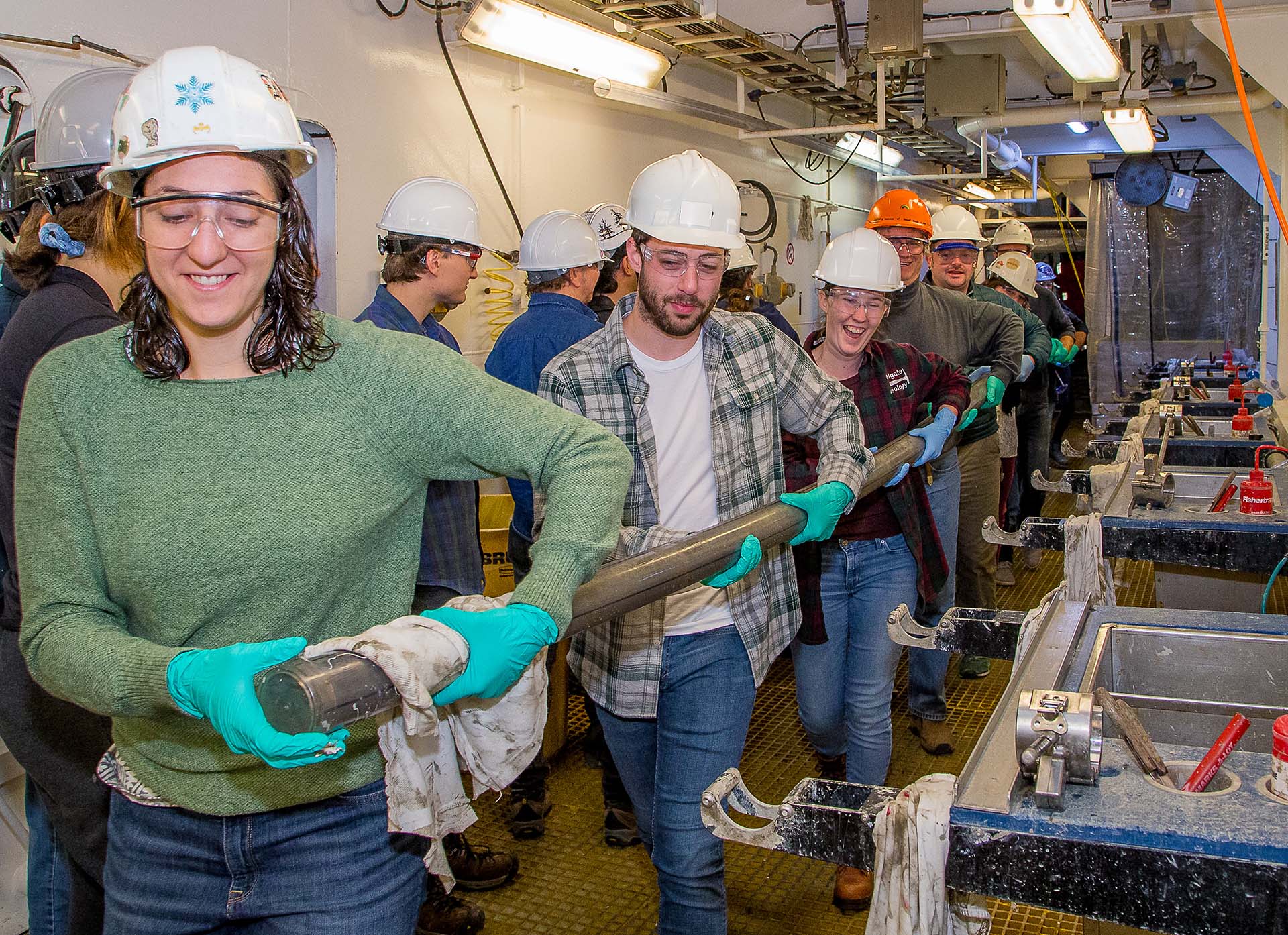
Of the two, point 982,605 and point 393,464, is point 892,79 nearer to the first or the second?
point 982,605

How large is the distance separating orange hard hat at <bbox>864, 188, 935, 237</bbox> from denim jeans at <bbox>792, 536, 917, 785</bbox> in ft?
5.97

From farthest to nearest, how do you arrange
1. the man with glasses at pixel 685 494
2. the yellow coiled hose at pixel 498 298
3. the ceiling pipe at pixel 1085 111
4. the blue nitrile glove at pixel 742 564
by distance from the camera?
the ceiling pipe at pixel 1085 111 → the yellow coiled hose at pixel 498 298 → the man with glasses at pixel 685 494 → the blue nitrile glove at pixel 742 564

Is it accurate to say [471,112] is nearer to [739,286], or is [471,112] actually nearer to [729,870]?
[739,286]

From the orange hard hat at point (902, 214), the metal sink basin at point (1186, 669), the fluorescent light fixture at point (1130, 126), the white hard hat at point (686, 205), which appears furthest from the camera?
the fluorescent light fixture at point (1130, 126)

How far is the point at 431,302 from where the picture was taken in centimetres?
354

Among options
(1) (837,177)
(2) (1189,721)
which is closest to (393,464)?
(2) (1189,721)

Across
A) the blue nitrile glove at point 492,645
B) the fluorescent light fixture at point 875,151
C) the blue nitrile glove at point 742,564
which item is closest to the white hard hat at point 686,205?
the blue nitrile glove at point 742,564

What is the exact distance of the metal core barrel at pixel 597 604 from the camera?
44.6 inches

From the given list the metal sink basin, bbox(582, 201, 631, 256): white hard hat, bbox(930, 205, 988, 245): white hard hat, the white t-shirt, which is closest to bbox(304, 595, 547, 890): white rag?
the white t-shirt

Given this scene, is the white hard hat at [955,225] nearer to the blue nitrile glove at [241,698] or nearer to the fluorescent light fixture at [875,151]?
the blue nitrile glove at [241,698]

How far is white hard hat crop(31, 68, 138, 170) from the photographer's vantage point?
2334mm

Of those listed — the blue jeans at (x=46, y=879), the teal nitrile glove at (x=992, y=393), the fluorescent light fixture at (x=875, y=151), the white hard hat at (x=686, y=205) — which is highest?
the fluorescent light fixture at (x=875, y=151)

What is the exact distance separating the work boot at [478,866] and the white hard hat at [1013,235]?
546 centimetres

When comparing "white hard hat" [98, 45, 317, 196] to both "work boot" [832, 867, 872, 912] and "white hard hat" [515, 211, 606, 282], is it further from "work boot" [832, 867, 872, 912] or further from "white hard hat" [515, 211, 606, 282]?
"white hard hat" [515, 211, 606, 282]
